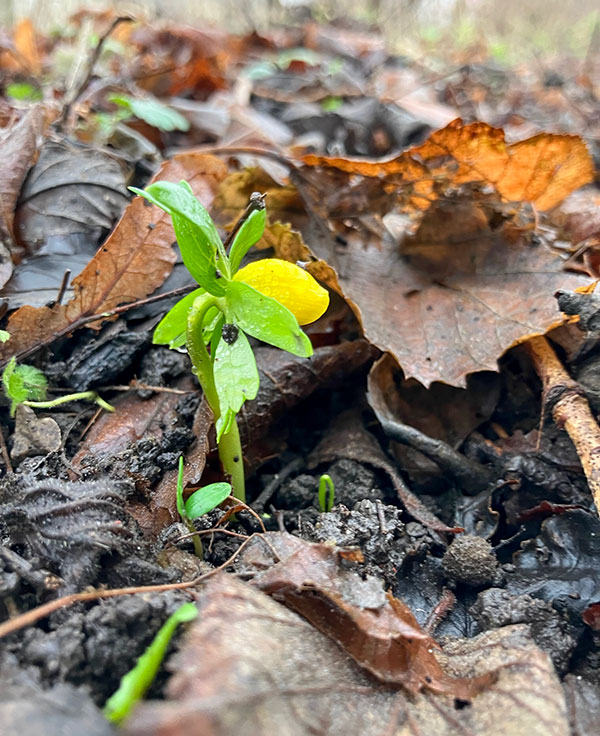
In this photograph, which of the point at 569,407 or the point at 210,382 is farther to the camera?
the point at 569,407

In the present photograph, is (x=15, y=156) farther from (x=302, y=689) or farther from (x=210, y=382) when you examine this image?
(x=302, y=689)

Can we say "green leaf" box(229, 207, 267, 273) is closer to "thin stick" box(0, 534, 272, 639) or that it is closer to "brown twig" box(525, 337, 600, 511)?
"thin stick" box(0, 534, 272, 639)

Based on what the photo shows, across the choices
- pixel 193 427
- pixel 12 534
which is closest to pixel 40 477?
pixel 12 534

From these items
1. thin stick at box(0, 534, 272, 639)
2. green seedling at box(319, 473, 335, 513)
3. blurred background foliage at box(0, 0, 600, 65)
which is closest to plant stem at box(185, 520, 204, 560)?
thin stick at box(0, 534, 272, 639)

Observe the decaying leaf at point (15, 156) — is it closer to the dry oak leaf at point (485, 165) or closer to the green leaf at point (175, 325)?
the green leaf at point (175, 325)

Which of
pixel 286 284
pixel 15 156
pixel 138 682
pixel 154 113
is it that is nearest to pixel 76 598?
pixel 138 682
